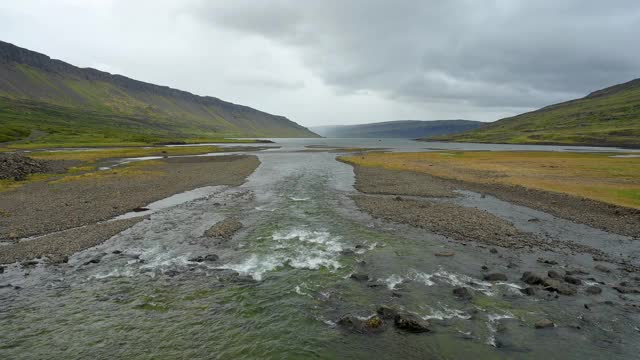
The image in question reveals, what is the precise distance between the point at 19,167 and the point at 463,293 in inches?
3241

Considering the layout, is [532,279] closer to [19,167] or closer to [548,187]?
[548,187]

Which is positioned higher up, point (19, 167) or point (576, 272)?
point (19, 167)

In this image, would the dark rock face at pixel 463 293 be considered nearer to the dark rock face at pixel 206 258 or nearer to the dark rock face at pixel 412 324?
the dark rock face at pixel 412 324

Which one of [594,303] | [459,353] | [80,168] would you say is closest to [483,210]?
[594,303]

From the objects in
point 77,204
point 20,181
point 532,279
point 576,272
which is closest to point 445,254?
point 532,279

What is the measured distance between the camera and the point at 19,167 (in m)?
67.2

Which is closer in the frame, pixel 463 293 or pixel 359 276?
pixel 463 293

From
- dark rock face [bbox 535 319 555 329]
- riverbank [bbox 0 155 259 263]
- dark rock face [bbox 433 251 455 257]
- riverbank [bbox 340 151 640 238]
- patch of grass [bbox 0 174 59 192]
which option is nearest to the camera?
dark rock face [bbox 535 319 555 329]

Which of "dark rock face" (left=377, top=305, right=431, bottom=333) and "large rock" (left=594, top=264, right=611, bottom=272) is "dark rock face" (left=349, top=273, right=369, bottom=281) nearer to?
"dark rock face" (left=377, top=305, right=431, bottom=333)

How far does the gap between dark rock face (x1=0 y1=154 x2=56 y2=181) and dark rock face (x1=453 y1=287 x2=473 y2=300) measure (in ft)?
250

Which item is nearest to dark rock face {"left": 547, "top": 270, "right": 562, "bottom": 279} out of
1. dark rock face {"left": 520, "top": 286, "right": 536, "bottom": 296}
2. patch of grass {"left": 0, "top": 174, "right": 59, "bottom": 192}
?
dark rock face {"left": 520, "top": 286, "right": 536, "bottom": 296}

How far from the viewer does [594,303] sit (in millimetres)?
21828

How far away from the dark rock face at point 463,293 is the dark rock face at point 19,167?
76072 mm

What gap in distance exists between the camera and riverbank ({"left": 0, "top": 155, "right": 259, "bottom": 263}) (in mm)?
31250
